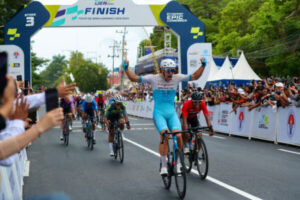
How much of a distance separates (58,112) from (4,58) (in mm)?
441

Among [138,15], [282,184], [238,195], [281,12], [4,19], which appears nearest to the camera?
[238,195]

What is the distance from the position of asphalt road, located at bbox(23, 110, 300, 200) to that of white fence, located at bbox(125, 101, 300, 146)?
630 millimetres

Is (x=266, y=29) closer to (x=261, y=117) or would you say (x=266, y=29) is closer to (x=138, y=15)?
(x=138, y=15)

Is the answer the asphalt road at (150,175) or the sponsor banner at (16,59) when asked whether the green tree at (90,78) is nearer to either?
the sponsor banner at (16,59)

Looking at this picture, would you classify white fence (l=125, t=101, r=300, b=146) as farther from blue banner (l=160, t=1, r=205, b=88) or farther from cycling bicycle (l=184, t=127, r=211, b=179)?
cycling bicycle (l=184, t=127, r=211, b=179)

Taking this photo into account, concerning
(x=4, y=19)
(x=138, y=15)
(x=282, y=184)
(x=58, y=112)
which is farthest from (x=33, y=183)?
(x=4, y=19)

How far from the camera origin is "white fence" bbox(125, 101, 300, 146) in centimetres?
1366

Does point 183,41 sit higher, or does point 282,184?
point 183,41

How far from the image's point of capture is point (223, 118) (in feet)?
62.1

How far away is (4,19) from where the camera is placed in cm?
2978

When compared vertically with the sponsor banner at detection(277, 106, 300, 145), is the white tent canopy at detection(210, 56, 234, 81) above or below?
above

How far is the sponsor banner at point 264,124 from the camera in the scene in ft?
48.6

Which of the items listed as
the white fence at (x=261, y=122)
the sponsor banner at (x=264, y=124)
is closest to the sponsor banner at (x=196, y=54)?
the white fence at (x=261, y=122)

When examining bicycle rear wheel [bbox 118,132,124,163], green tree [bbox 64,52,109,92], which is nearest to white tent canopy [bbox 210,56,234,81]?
bicycle rear wheel [bbox 118,132,124,163]
